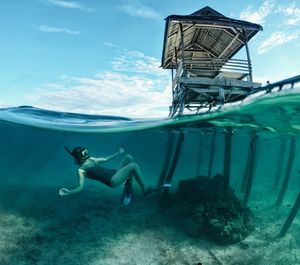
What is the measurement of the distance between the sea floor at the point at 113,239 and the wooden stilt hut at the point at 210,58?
6.89 meters

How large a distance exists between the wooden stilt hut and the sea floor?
6890mm

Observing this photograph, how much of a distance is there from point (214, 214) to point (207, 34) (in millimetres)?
13753

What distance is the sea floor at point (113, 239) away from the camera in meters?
12.1

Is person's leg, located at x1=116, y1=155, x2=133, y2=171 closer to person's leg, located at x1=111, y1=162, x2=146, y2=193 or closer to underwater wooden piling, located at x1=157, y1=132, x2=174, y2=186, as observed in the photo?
person's leg, located at x1=111, y1=162, x2=146, y2=193

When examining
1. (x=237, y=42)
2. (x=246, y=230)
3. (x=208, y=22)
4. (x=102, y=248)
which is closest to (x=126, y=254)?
(x=102, y=248)

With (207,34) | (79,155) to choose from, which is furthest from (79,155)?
(207,34)

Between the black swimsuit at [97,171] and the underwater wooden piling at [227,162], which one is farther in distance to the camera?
the underwater wooden piling at [227,162]

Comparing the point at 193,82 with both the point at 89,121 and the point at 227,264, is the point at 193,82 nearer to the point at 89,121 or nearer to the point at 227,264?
the point at 89,121

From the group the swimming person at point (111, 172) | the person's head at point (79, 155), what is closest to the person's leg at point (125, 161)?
the swimming person at point (111, 172)

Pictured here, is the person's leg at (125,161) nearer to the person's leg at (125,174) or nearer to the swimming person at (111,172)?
the swimming person at (111,172)

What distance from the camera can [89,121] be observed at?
749 inches

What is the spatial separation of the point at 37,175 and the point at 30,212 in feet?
71.1

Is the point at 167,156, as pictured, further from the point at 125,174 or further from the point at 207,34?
the point at 125,174

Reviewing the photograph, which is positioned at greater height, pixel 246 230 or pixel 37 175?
pixel 246 230
